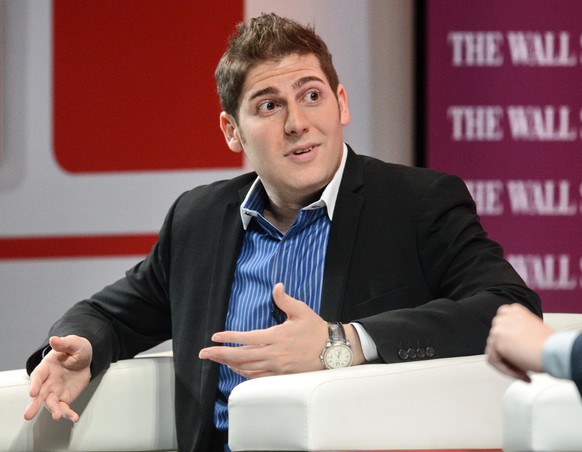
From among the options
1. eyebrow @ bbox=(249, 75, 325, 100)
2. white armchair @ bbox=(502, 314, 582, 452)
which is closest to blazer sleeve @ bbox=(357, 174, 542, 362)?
eyebrow @ bbox=(249, 75, 325, 100)

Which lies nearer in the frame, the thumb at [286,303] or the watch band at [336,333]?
the thumb at [286,303]

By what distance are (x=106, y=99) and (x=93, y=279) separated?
2.20 ft

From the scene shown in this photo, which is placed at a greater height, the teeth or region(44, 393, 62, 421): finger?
the teeth

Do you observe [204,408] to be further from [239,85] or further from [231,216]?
[239,85]

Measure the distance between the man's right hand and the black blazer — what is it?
0.15 ft

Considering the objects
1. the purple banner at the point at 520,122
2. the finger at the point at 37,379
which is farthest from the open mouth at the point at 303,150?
the purple banner at the point at 520,122

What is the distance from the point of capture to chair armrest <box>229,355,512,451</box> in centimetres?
169

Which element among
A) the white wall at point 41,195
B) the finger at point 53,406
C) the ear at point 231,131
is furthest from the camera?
the white wall at point 41,195

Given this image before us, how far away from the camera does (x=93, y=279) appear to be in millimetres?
3744

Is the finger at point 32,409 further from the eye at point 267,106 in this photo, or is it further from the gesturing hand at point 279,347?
the eye at point 267,106

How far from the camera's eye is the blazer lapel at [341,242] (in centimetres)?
216

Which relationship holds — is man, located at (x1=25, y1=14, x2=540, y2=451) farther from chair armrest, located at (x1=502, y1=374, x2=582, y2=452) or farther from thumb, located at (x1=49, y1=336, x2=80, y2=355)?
chair armrest, located at (x1=502, y1=374, x2=582, y2=452)

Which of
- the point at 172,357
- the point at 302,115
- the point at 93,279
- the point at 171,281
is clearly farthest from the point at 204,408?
the point at 93,279

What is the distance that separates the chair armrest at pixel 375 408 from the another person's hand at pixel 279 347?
9 centimetres
